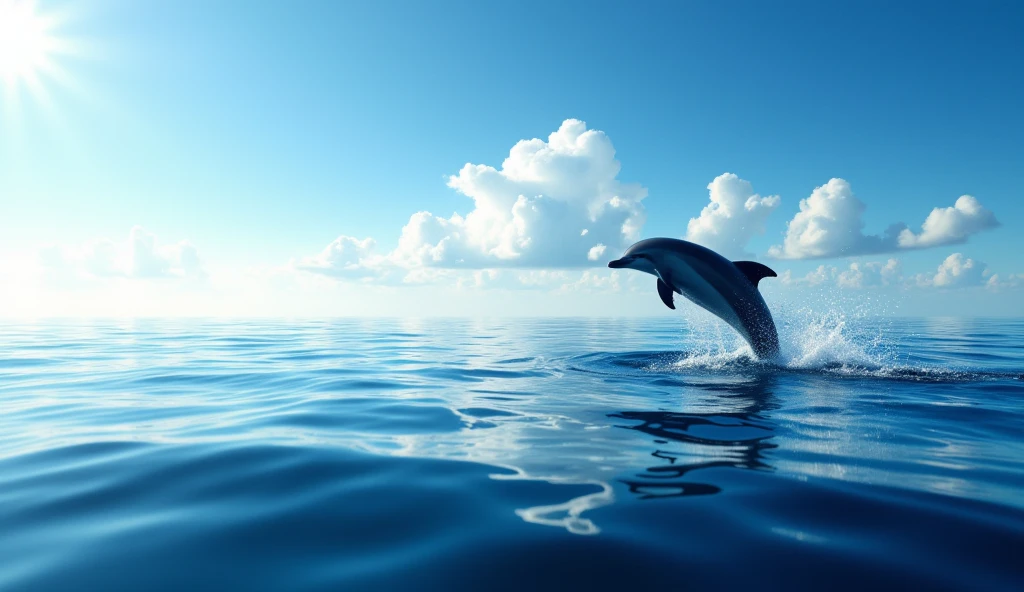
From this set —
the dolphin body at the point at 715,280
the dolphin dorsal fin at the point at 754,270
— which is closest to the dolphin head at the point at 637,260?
the dolphin body at the point at 715,280

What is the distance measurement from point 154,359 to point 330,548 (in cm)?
1687

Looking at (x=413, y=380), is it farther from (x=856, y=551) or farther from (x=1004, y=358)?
(x=1004, y=358)

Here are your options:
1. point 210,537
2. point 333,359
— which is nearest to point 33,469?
point 210,537

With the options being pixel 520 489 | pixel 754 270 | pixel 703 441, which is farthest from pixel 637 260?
pixel 520 489

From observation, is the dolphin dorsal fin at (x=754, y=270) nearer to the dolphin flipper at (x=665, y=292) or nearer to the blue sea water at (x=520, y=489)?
the dolphin flipper at (x=665, y=292)

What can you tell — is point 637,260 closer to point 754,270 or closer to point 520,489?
point 754,270

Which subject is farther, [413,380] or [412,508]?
[413,380]

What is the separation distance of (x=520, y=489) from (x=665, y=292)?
990 centimetres

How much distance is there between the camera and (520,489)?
4.25 m

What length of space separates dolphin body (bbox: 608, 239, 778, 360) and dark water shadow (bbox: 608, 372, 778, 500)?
3789 mm

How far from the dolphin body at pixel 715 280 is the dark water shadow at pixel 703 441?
3789 millimetres

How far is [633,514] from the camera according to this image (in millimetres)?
3607

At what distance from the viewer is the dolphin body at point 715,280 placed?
1200cm

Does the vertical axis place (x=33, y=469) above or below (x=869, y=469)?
below
